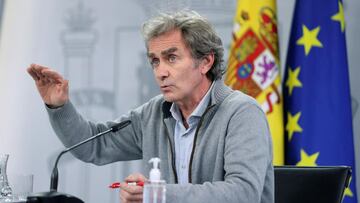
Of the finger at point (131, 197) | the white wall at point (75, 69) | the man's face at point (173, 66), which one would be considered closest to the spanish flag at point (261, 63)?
the white wall at point (75, 69)

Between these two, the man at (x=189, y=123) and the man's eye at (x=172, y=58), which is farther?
the man's eye at (x=172, y=58)

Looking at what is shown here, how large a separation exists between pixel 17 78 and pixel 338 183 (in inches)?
93.4

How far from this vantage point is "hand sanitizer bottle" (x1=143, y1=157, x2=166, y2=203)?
4.51 feet

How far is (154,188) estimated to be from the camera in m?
1.39

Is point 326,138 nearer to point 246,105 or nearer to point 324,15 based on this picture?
point 324,15

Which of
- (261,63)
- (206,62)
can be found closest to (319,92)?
(261,63)

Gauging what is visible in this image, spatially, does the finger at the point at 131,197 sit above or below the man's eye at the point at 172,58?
below

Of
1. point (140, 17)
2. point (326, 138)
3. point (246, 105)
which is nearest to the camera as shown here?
point (246, 105)

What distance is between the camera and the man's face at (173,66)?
183 cm

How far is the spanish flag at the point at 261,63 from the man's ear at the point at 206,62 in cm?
106

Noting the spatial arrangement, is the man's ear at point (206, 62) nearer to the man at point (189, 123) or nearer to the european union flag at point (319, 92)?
the man at point (189, 123)

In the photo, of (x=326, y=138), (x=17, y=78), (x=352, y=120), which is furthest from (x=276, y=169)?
(x=17, y=78)

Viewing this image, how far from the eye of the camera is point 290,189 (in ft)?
6.23

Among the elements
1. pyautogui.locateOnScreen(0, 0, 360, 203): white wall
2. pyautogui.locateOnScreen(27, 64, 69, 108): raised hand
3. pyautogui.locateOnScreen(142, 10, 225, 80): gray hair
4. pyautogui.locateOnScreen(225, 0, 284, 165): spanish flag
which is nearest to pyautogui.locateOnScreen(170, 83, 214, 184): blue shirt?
pyautogui.locateOnScreen(142, 10, 225, 80): gray hair
